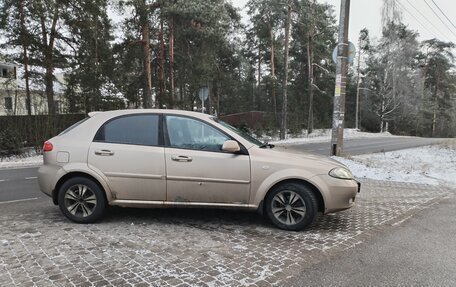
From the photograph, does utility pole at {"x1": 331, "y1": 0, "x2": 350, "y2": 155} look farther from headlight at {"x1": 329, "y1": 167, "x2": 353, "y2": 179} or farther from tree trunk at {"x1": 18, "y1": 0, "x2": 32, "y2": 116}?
tree trunk at {"x1": 18, "y1": 0, "x2": 32, "y2": 116}

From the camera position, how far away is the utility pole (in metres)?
11.6

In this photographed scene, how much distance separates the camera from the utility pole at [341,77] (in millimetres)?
11633

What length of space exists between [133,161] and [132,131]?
47 cm

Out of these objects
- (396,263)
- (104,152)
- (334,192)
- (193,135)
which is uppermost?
(193,135)

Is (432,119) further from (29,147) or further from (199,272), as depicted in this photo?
(199,272)

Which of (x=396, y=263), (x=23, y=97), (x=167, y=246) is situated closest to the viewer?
(x=396, y=263)

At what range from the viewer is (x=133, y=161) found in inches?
199

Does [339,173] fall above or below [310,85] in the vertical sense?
below

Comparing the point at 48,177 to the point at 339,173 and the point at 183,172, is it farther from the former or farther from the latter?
the point at 339,173

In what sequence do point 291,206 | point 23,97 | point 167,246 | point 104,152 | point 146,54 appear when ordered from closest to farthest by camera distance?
1. point 167,246
2. point 291,206
3. point 104,152
4. point 23,97
5. point 146,54

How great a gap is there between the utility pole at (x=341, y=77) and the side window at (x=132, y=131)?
313 inches

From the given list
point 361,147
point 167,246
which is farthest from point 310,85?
point 167,246

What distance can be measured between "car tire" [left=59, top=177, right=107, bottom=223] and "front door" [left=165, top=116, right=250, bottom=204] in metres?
1.04

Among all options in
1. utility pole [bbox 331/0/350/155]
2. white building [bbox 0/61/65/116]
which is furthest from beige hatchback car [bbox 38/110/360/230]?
white building [bbox 0/61/65/116]
